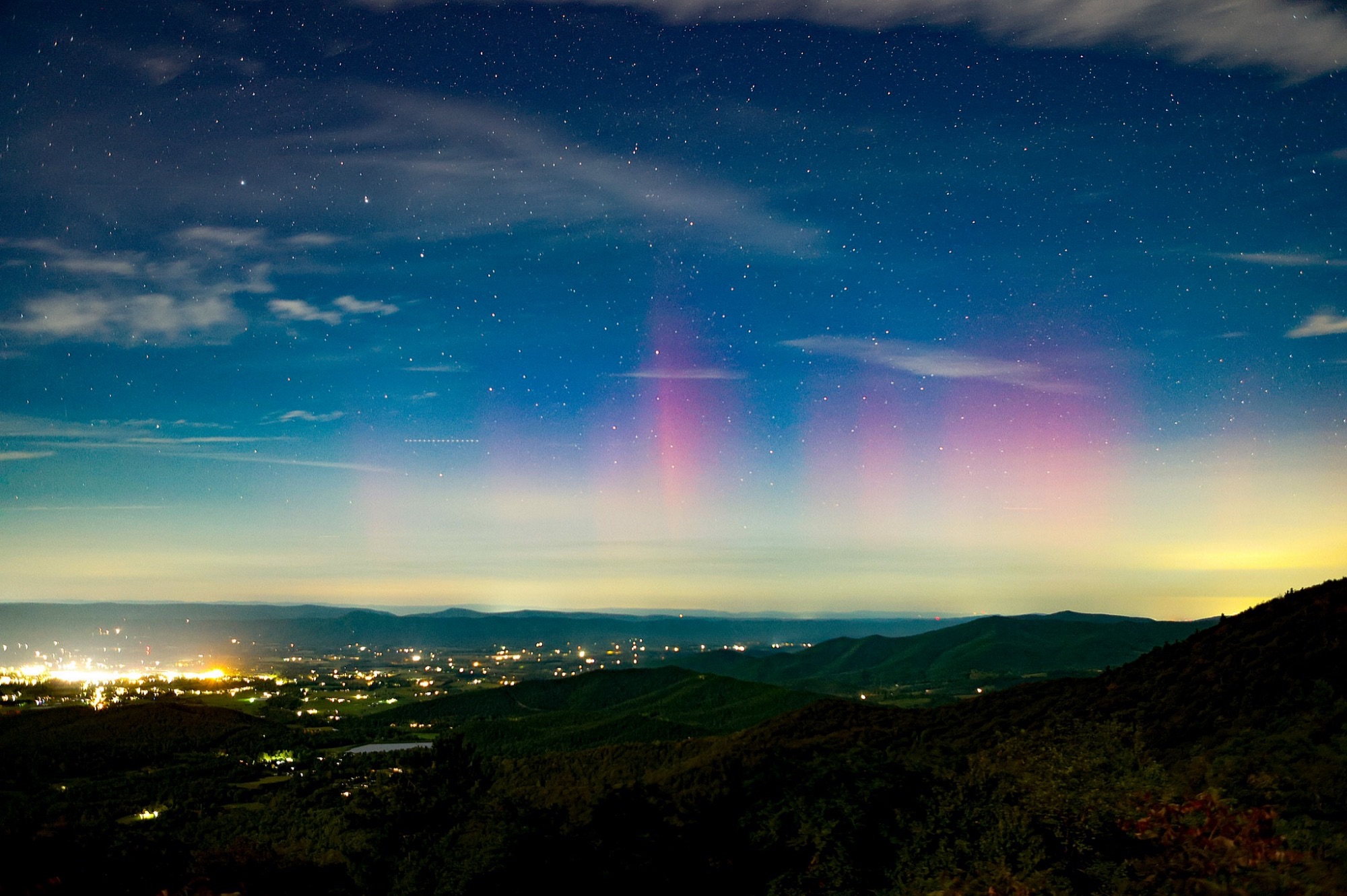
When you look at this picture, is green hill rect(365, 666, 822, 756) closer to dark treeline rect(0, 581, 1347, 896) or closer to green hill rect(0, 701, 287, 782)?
green hill rect(0, 701, 287, 782)

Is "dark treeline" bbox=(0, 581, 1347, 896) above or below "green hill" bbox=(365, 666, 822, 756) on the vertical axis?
above

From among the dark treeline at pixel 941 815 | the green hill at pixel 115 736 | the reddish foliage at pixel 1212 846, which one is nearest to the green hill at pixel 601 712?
the green hill at pixel 115 736

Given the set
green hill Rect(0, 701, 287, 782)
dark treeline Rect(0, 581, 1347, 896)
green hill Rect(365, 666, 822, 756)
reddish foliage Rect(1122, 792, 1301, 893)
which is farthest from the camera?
green hill Rect(365, 666, 822, 756)

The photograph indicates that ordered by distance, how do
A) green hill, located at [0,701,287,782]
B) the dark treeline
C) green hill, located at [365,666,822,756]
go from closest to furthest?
1. the dark treeline
2. green hill, located at [0,701,287,782]
3. green hill, located at [365,666,822,756]

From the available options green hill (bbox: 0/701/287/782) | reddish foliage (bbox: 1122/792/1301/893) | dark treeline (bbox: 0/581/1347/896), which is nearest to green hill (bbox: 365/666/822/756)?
green hill (bbox: 0/701/287/782)

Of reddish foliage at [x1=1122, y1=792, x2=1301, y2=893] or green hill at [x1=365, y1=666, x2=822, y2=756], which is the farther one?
green hill at [x1=365, y1=666, x2=822, y2=756]

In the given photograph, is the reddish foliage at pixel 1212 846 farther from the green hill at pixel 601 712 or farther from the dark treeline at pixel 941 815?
the green hill at pixel 601 712
